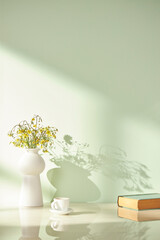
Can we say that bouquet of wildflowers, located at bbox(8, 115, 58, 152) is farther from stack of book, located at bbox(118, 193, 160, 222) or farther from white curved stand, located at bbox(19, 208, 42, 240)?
stack of book, located at bbox(118, 193, 160, 222)

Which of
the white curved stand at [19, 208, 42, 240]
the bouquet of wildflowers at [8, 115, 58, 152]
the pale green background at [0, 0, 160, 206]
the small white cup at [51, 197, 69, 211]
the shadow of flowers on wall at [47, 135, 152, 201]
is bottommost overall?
the white curved stand at [19, 208, 42, 240]

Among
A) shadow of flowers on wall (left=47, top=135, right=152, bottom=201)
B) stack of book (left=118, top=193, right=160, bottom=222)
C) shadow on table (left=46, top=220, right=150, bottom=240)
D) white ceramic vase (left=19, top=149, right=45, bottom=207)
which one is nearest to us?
shadow on table (left=46, top=220, right=150, bottom=240)

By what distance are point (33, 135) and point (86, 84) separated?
40 centimetres

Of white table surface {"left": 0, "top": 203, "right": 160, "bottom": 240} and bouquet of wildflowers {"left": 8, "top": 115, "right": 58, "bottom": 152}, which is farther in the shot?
bouquet of wildflowers {"left": 8, "top": 115, "right": 58, "bottom": 152}

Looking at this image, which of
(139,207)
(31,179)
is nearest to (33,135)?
(31,179)

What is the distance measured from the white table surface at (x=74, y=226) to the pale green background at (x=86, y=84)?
263 millimetres

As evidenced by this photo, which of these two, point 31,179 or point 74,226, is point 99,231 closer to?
point 74,226

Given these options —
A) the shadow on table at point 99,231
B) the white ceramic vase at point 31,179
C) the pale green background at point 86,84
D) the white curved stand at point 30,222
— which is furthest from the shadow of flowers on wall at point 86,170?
the shadow on table at point 99,231

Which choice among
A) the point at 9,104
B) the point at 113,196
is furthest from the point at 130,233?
the point at 9,104

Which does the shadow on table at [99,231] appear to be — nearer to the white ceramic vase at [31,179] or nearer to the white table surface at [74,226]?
the white table surface at [74,226]

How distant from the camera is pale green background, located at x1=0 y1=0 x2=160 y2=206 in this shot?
1.90 m

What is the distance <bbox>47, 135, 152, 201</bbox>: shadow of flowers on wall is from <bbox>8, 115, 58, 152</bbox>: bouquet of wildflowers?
0.27ft

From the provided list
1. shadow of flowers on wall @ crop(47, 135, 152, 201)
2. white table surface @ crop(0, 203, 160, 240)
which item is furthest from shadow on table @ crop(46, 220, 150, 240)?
shadow of flowers on wall @ crop(47, 135, 152, 201)

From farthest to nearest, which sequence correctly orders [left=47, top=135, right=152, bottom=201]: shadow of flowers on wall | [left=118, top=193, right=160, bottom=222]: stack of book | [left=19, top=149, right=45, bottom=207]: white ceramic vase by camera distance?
[left=47, top=135, right=152, bottom=201]: shadow of flowers on wall < [left=19, top=149, right=45, bottom=207]: white ceramic vase < [left=118, top=193, right=160, bottom=222]: stack of book
